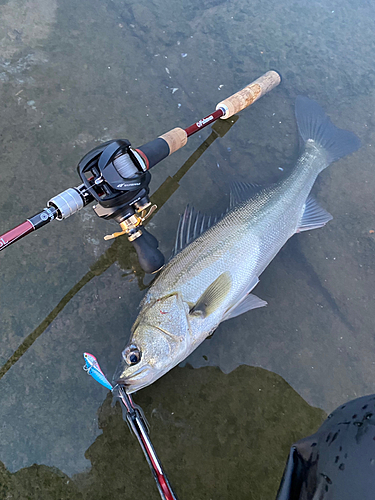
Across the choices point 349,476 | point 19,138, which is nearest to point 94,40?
point 19,138

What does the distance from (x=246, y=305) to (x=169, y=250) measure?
0.68 m

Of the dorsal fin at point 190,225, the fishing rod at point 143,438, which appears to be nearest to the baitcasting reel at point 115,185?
Result: the dorsal fin at point 190,225

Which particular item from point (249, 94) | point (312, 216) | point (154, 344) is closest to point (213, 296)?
point (154, 344)

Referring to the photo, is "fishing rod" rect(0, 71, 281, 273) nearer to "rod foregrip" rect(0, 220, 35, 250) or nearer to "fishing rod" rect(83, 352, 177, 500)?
"rod foregrip" rect(0, 220, 35, 250)

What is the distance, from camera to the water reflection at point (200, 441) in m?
1.88

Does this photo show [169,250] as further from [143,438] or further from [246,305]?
[143,438]

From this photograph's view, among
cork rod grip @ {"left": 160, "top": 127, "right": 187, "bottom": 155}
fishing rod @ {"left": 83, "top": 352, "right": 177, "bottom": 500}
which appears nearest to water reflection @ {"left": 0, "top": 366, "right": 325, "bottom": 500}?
fishing rod @ {"left": 83, "top": 352, "right": 177, "bottom": 500}

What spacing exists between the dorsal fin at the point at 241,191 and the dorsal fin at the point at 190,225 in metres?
0.20

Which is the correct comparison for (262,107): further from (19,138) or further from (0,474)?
(0,474)

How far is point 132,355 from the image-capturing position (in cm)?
184

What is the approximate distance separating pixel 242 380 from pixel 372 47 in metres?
3.48

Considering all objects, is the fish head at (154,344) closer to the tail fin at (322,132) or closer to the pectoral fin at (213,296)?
the pectoral fin at (213,296)

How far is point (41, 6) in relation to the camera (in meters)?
2.93

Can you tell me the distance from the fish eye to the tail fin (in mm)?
2142
